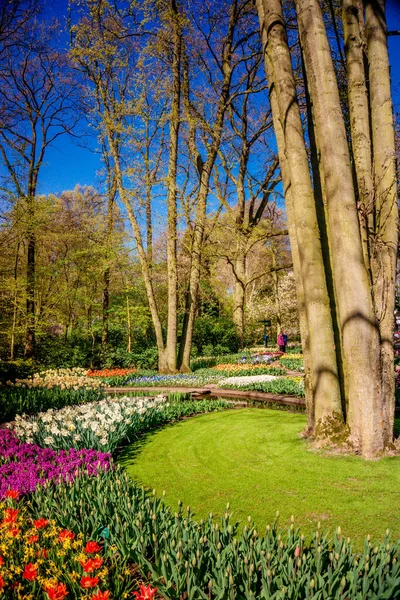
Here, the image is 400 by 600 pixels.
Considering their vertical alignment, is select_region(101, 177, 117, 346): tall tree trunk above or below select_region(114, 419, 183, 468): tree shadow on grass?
above

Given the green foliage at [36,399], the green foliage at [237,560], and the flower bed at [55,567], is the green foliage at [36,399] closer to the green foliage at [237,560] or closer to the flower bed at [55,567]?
the green foliage at [237,560]

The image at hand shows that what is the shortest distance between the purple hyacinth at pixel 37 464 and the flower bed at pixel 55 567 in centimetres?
100

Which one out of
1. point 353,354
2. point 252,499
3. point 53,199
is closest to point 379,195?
point 353,354

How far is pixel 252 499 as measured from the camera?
3637 millimetres

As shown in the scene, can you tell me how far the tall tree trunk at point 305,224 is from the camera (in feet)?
15.2

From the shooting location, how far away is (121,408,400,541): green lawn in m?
3.27

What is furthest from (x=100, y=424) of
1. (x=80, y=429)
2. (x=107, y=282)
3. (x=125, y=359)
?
(x=107, y=282)

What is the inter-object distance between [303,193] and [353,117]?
1131 mm

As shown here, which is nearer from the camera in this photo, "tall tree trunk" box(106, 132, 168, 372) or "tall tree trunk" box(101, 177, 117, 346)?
"tall tree trunk" box(106, 132, 168, 372)

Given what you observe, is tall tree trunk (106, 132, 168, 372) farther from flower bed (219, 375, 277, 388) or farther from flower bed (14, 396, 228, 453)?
flower bed (14, 396, 228, 453)

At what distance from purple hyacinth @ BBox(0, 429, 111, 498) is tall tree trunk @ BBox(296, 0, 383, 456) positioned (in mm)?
2806

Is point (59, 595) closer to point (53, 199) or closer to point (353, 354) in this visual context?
point (353, 354)

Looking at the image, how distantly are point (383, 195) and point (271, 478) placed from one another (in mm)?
3532

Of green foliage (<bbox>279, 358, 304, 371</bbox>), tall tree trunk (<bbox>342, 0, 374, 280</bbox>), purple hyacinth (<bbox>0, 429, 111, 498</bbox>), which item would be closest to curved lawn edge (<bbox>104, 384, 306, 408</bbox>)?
tall tree trunk (<bbox>342, 0, 374, 280</bbox>)
